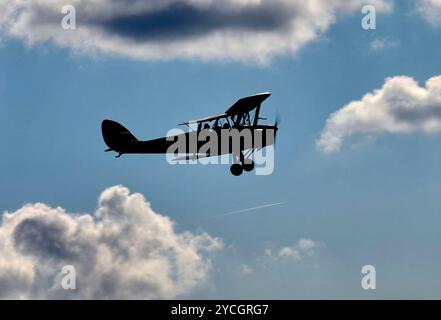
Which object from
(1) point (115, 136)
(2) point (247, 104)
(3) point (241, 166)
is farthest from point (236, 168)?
(1) point (115, 136)

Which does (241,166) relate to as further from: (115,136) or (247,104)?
(115,136)

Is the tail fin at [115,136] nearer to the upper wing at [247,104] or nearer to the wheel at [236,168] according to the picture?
the wheel at [236,168]

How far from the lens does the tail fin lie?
6338cm

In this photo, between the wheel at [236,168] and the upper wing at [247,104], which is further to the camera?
the wheel at [236,168]

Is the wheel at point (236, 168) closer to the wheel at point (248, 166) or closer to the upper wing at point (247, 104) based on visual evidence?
the wheel at point (248, 166)

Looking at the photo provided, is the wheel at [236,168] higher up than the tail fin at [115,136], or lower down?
lower down

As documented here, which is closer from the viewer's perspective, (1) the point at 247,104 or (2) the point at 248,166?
(1) the point at 247,104

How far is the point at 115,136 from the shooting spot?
2559 inches

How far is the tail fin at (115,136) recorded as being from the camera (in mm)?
63375

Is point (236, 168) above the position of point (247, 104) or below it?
below

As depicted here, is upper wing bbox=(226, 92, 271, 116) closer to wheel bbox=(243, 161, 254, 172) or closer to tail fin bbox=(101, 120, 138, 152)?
wheel bbox=(243, 161, 254, 172)
